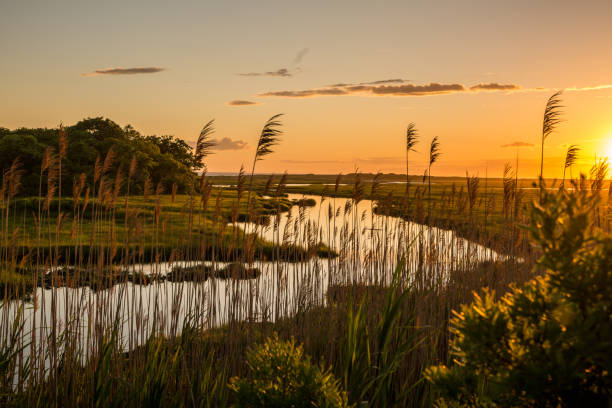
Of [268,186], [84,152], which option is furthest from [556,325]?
[84,152]

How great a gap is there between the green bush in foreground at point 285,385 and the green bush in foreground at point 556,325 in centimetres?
52

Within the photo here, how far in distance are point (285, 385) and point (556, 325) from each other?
92cm

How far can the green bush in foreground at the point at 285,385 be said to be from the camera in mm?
1590

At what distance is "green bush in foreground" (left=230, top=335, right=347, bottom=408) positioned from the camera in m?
1.59

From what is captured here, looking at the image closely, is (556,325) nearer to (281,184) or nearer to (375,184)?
(281,184)

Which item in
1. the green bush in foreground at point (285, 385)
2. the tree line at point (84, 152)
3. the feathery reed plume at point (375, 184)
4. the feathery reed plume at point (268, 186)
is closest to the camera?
the green bush in foreground at point (285, 385)

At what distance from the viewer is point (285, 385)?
1.66m

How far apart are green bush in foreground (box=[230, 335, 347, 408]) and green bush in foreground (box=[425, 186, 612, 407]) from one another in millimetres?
524

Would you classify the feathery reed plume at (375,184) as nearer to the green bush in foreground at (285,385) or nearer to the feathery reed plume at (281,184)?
the feathery reed plume at (281,184)

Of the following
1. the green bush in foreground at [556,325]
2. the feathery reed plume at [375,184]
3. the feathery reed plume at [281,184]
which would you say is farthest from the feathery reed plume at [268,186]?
the green bush in foreground at [556,325]

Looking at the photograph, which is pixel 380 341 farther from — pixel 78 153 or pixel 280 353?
pixel 78 153

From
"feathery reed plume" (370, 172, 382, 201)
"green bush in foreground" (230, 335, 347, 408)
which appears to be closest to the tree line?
"feathery reed plume" (370, 172, 382, 201)

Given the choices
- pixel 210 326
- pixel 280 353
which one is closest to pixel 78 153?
pixel 210 326

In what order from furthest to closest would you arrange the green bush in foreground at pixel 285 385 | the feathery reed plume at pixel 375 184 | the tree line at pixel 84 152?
the tree line at pixel 84 152, the feathery reed plume at pixel 375 184, the green bush in foreground at pixel 285 385
